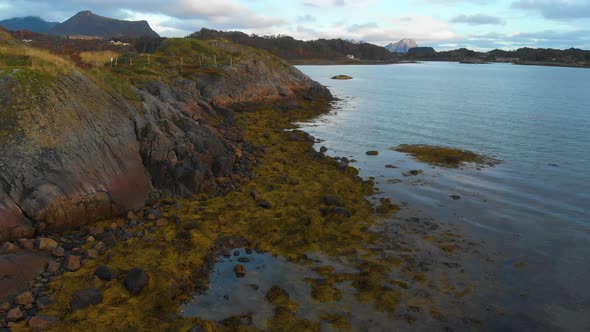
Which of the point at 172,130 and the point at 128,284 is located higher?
the point at 172,130

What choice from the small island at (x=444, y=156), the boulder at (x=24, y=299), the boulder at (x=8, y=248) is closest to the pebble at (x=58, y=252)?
the boulder at (x=8, y=248)

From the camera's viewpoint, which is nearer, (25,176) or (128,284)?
(128,284)

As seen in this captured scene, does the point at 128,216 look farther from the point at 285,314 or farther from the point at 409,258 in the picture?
the point at 409,258

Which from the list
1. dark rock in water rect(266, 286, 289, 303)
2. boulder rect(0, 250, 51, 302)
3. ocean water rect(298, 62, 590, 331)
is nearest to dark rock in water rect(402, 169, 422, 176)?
ocean water rect(298, 62, 590, 331)

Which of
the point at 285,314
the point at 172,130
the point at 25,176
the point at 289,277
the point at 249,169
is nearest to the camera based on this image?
the point at 285,314

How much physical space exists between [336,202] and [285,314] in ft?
30.5

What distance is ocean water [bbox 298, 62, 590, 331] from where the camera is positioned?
13492 mm

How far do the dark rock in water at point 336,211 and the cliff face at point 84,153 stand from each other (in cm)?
647

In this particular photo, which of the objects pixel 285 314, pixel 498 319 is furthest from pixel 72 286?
pixel 498 319

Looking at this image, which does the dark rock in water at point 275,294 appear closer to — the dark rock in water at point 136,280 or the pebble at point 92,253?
the dark rock in water at point 136,280

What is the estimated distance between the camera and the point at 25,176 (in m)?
15.1

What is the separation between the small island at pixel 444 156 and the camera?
30.1 m

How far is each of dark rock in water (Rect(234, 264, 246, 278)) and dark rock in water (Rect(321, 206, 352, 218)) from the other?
6384mm

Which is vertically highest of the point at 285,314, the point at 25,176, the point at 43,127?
the point at 43,127
